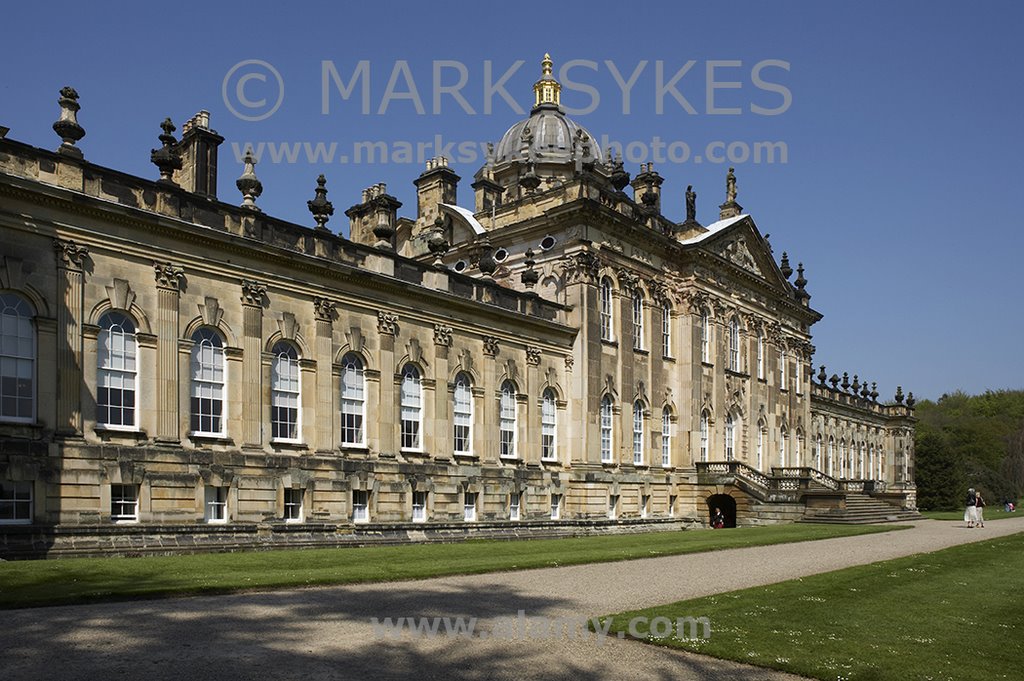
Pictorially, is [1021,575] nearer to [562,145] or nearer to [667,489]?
[667,489]

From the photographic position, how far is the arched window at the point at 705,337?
44125mm

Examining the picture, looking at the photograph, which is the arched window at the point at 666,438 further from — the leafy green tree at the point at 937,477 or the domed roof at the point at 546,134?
the leafy green tree at the point at 937,477

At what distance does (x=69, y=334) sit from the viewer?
1983 centimetres

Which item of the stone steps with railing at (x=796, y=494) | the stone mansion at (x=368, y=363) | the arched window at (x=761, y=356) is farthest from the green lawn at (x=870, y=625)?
the arched window at (x=761, y=356)

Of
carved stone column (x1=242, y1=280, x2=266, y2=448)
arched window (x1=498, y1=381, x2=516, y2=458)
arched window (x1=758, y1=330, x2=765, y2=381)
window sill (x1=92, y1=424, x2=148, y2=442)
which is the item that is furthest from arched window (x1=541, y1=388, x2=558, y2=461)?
arched window (x1=758, y1=330, x2=765, y2=381)

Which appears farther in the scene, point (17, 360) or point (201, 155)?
point (201, 155)

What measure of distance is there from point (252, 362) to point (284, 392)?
1495 millimetres

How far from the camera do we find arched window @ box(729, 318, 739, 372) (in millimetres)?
47312

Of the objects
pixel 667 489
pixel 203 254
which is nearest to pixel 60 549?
pixel 203 254

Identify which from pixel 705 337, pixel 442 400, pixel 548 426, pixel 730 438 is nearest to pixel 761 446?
pixel 730 438

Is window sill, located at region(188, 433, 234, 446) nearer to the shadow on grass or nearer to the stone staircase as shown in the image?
the shadow on grass

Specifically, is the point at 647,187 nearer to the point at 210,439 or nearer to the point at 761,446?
the point at 761,446

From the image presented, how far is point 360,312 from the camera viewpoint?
27328 mm

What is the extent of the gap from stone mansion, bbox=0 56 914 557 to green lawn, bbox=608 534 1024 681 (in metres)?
13.3
